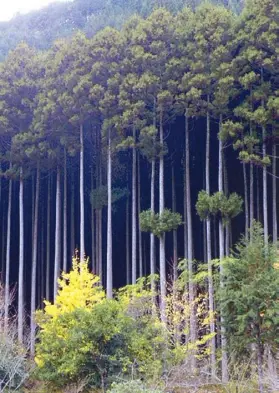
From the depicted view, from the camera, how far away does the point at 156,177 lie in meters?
24.6

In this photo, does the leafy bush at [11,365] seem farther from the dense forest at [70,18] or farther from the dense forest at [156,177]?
the dense forest at [70,18]

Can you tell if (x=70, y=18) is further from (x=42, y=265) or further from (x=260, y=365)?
(x=260, y=365)

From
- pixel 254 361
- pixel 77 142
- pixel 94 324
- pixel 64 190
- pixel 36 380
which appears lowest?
pixel 36 380

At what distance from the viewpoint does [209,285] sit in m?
17.4

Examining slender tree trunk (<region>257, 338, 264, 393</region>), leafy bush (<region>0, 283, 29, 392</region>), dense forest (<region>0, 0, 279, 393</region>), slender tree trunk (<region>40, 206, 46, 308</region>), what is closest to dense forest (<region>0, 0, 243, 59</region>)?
dense forest (<region>0, 0, 279, 393</region>)

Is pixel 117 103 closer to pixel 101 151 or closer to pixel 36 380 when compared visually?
pixel 101 151

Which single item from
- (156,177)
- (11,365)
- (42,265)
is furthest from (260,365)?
(42,265)

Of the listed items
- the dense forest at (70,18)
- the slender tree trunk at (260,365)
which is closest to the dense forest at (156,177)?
the slender tree trunk at (260,365)

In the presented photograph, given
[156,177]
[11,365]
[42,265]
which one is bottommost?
[11,365]

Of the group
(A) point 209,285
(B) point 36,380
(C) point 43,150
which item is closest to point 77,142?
(C) point 43,150

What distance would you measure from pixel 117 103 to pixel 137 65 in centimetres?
165

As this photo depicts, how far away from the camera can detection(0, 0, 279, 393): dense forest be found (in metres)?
13.0

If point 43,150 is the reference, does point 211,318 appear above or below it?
below

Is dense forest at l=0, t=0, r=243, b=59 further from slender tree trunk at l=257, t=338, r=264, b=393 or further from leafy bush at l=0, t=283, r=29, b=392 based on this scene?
slender tree trunk at l=257, t=338, r=264, b=393
